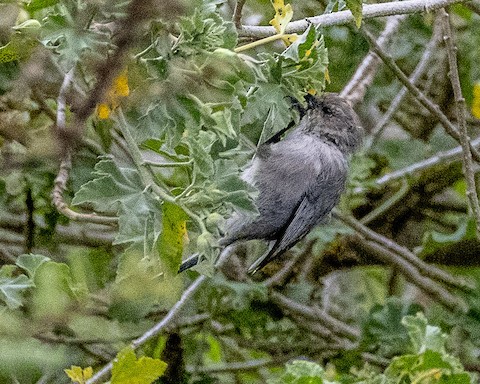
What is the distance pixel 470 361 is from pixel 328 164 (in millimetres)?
992

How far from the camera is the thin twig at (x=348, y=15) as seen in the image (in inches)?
81.1

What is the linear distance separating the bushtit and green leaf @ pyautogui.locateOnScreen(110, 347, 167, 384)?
1.21m

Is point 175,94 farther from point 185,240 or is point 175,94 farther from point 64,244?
point 64,244

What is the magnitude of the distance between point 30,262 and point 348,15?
0.96 metres

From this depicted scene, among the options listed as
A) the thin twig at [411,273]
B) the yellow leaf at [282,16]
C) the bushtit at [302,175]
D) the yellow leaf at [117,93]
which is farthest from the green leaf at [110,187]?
the thin twig at [411,273]

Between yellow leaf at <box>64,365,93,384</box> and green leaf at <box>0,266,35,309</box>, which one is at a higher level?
green leaf at <box>0,266,35,309</box>

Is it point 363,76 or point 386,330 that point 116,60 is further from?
point 363,76

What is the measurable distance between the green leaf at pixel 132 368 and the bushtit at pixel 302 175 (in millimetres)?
1214

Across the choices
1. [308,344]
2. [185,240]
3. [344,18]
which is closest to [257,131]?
[344,18]

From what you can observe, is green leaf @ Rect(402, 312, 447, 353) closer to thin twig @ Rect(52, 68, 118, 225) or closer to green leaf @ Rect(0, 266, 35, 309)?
thin twig @ Rect(52, 68, 118, 225)

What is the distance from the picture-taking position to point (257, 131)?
2.16 meters

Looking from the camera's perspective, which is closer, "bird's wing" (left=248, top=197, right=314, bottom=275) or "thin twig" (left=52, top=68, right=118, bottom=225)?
"thin twig" (left=52, top=68, right=118, bottom=225)

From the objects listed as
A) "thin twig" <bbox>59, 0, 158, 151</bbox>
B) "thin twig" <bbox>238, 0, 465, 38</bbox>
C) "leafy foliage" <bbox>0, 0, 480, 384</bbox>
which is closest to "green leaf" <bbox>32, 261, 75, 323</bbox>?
"leafy foliage" <bbox>0, 0, 480, 384</bbox>

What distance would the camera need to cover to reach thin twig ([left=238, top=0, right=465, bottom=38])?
2.06m
